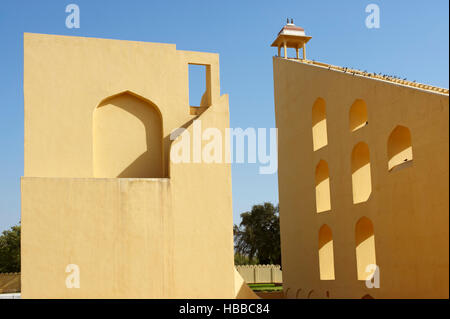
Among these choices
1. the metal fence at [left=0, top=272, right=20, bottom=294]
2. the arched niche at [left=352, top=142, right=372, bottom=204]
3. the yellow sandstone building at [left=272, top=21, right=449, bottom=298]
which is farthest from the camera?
the metal fence at [left=0, top=272, right=20, bottom=294]

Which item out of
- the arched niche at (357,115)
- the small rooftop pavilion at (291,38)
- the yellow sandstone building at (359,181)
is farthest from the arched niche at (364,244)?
the small rooftop pavilion at (291,38)

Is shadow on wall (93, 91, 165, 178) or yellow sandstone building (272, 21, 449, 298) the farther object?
shadow on wall (93, 91, 165, 178)

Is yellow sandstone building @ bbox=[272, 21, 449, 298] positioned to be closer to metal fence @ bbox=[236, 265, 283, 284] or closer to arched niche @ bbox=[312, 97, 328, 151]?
arched niche @ bbox=[312, 97, 328, 151]

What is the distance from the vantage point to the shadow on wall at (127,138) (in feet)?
41.1

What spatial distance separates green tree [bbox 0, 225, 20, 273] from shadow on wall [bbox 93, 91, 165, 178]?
65.6ft

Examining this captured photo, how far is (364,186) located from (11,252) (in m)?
23.3

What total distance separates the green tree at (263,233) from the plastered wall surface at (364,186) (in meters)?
14.2

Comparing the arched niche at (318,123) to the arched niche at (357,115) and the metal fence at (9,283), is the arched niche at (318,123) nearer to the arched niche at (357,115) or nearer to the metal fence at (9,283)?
the arched niche at (357,115)

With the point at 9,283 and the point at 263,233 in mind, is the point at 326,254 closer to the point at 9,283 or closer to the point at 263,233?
the point at 9,283

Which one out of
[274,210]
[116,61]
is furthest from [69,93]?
[274,210]

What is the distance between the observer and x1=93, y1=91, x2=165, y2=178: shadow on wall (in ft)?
41.1

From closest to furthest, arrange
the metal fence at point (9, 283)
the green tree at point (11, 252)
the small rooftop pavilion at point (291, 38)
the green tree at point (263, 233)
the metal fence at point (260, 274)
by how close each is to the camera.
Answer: the small rooftop pavilion at point (291, 38) < the metal fence at point (9, 283) < the metal fence at point (260, 274) < the green tree at point (11, 252) < the green tree at point (263, 233)

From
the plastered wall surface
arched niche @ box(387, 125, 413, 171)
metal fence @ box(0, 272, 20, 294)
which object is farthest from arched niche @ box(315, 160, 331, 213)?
metal fence @ box(0, 272, 20, 294)

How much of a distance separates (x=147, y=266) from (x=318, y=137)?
7.09 m
